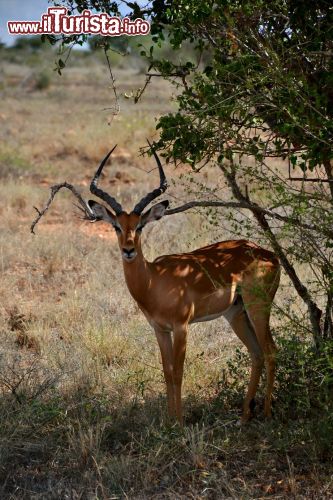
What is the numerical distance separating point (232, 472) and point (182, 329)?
1.06 metres

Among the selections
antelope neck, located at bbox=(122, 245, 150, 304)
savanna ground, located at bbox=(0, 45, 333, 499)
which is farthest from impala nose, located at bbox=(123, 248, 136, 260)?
savanna ground, located at bbox=(0, 45, 333, 499)

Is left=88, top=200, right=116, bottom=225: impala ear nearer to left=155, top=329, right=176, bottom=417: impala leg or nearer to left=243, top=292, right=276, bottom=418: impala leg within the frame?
left=155, top=329, right=176, bottom=417: impala leg

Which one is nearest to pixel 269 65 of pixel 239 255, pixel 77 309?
pixel 239 255

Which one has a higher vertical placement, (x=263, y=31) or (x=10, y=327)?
(x=263, y=31)

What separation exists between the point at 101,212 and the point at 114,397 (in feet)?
4.74

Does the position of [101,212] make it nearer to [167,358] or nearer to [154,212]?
[154,212]

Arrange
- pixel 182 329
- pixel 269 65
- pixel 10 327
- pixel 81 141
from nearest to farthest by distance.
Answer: pixel 269 65 < pixel 182 329 < pixel 10 327 < pixel 81 141

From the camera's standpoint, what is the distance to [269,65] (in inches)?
191

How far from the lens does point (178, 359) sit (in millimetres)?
5559

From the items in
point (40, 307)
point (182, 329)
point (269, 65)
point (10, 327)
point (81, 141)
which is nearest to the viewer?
point (269, 65)

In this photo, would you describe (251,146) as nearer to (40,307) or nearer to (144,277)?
(144,277)

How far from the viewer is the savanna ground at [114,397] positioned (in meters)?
4.80

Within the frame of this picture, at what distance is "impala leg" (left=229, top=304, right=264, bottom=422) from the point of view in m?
5.80
